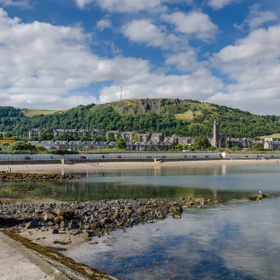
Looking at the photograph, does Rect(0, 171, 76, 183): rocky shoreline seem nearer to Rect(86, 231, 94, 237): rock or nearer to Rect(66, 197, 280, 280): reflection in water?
Rect(66, 197, 280, 280): reflection in water

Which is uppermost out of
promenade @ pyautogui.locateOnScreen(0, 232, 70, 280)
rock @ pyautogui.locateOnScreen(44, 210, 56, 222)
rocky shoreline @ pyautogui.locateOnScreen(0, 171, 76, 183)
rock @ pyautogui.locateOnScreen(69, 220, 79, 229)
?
promenade @ pyautogui.locateOnScreen(0, 232, 70, 280)

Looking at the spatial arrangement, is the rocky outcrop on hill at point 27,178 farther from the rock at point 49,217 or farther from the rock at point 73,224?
the rock at point 73,224

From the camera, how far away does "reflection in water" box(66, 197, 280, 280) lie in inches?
472

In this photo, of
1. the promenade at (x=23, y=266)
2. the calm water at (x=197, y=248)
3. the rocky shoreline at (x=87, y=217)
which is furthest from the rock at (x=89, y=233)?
the promenade at (x=23, y=266)

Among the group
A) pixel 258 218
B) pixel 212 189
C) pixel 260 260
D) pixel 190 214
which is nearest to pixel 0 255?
pixel 260 260

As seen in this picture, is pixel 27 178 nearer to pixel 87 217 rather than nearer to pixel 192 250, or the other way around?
pixel 87 217

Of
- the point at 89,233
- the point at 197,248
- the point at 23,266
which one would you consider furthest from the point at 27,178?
the point at 23,266

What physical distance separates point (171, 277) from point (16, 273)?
605cm

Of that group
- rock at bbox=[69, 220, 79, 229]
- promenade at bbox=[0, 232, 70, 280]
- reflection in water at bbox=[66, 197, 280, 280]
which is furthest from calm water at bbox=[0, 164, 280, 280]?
promenade at bbox=[0, 232, 70, 280]

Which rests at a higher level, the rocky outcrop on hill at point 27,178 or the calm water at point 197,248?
the rocky outcrop on hill at point 27,178

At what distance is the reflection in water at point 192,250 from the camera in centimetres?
1198

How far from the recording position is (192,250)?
1435 cm

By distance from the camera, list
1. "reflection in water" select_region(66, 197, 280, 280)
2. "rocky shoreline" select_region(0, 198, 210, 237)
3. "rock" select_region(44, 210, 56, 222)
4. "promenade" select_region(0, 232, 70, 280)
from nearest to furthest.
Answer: "promenade" select_region(0, 232, 70, 280), "reflection in water" select_region(66, 197, 280, 280), "rocky shoreline" select_region(0, 198, 210, 237), "rock" select_region(44, 210, 56, 222)

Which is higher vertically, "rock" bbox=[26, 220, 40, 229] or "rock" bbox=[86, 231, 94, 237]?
"rock" bbox=[26, 220, 40, 229]
